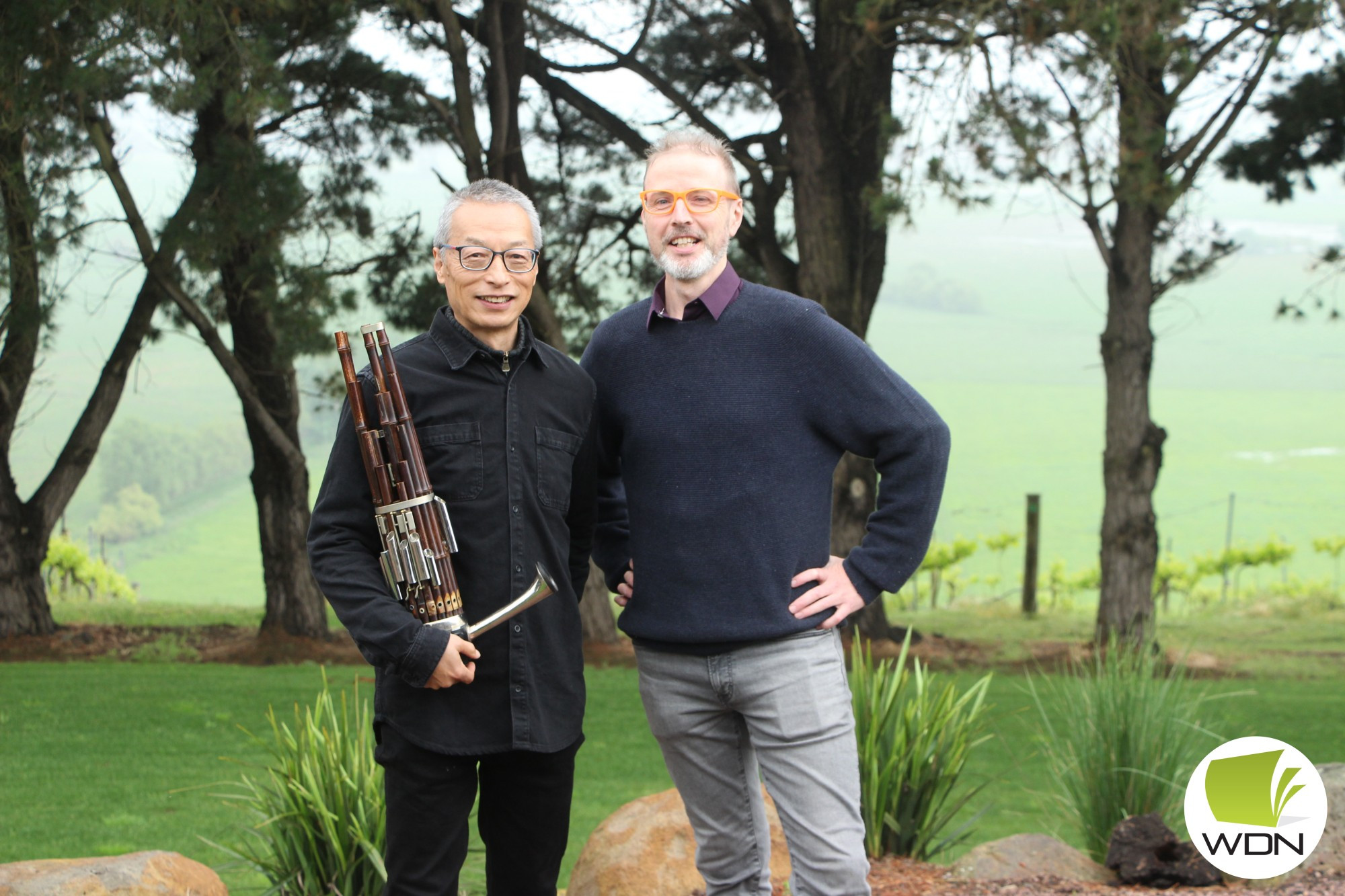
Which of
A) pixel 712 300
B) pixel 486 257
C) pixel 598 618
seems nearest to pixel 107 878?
pixel 486 257

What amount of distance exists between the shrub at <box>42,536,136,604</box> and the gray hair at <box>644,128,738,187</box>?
46.4 feet

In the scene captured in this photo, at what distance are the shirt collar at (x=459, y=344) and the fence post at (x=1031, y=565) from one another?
1448 cm

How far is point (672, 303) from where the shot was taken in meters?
2.72

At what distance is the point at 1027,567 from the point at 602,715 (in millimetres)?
9718

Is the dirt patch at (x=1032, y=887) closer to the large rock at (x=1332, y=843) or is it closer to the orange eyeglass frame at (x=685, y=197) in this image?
the large rock at (x=1332, y=843)

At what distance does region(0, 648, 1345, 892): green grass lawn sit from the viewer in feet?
17.1

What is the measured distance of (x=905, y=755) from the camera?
13.7 feet

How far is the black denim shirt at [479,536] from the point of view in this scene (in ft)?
8.06

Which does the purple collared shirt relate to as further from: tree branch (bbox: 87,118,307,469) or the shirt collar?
tree branch (bbox: 87,118,307,469)

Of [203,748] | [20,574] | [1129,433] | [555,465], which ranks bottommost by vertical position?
[203,748]

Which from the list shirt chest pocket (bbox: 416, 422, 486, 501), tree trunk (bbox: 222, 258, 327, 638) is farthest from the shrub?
shirt chest pocket (bbox: 416, 422, 486, 501)

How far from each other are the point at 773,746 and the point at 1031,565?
14.3 meters

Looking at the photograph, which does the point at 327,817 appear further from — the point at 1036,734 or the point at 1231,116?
the point at 1231,116

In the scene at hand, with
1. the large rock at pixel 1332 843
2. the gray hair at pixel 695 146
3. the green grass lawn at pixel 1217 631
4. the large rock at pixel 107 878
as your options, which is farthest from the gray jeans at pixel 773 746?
the green grass lawn at pixel 1217 631
